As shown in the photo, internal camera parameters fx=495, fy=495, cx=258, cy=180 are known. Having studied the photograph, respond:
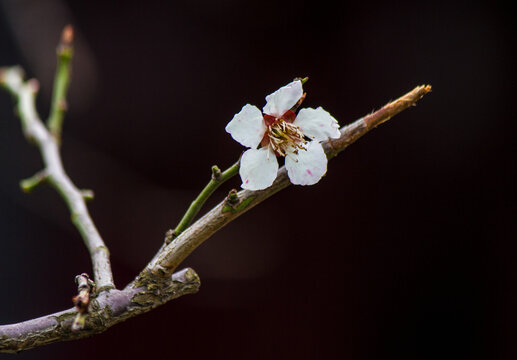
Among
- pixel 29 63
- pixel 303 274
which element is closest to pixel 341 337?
pixel 303 274

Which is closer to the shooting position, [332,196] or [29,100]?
[29,100]

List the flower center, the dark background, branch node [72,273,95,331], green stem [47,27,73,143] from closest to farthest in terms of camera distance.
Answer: branch node [72,273,95,331] < the flower center < green stem [47,27,73,143] < the dark background

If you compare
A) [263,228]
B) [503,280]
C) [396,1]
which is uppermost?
[396,1]

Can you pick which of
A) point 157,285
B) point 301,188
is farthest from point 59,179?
point 301,188

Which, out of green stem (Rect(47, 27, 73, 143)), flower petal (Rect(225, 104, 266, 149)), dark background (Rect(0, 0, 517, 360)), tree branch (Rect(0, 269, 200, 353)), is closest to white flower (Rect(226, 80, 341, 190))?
flower petal (Rect(225, 104, 266, 149))

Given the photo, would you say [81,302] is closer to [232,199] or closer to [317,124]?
[232,199]

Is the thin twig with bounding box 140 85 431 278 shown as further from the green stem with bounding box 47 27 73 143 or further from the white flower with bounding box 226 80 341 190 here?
the green stem with bounding box 47 27 73 143

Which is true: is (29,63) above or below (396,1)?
above

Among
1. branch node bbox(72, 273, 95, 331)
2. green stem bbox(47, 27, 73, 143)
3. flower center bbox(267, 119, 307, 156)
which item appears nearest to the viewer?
branch node bbox(72, 273, 95, 331)

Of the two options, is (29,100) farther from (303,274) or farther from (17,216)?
(303,274)
